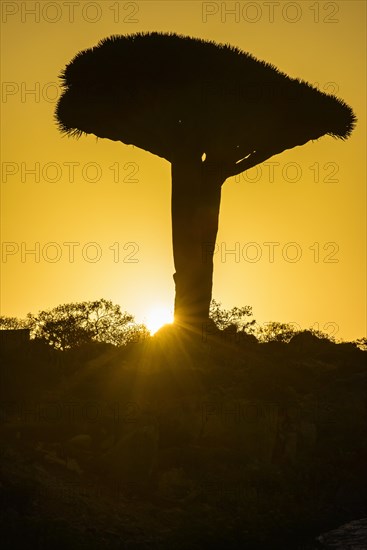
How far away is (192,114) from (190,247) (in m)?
3.16

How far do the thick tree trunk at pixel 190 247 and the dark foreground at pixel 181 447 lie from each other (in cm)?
93

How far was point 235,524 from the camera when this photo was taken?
17.8 m

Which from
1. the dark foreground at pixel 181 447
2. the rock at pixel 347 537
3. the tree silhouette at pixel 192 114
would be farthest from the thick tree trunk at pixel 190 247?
the rock at pixel 347 537

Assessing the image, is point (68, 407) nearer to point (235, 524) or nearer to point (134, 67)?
point (235, 524)

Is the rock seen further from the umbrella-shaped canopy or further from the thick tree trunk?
the umbrella-shaped canopy

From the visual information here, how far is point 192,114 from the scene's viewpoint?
23641 millimetres

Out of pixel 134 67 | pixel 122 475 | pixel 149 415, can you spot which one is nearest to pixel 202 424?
pixel 149 415

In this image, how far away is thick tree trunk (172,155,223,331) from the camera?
2442 cm

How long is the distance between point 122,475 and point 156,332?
566 centimetres

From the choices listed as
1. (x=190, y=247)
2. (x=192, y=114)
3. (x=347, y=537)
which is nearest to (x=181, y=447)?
(x=347, y=537)

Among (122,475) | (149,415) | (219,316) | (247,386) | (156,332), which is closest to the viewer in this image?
(122,475)

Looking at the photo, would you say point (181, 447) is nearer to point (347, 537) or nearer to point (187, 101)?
point (347, 537)

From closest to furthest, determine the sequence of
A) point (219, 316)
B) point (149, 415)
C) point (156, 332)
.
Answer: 1. point (149, 415)
2. point (156, 332)
3. point (219, 316)

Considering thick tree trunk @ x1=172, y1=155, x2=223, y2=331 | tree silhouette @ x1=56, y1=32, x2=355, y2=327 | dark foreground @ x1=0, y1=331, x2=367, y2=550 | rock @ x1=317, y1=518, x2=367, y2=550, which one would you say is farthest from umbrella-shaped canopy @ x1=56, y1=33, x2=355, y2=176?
rock @ x1=317, y1=518, x2=367, y2=550
